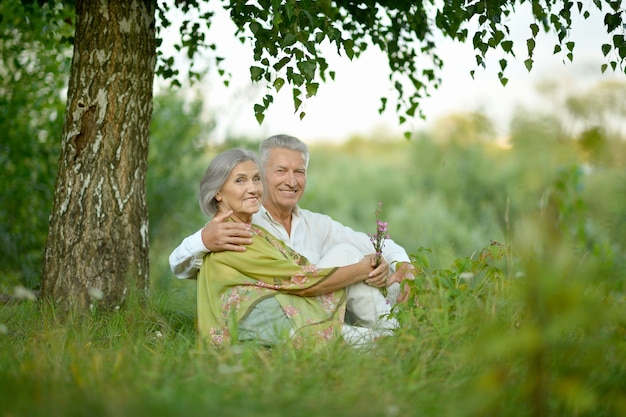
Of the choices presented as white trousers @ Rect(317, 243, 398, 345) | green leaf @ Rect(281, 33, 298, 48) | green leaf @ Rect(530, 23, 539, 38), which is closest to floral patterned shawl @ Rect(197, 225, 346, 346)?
white trousers @ Rect(317, 243, 398, 345)

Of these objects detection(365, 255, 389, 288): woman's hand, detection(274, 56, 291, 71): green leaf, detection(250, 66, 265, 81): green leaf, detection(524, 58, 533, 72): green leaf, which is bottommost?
detection(365, 255, 389, 288): woman's hand

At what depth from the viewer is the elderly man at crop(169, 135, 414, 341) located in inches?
141

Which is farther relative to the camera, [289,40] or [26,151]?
[26,151]

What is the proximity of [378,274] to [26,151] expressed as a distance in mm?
4736

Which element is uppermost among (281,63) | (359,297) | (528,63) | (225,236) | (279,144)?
(528,63)

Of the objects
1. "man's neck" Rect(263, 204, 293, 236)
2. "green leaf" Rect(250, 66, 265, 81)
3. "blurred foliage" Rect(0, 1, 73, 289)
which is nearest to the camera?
"green leaf" Rect(250, 66, 265, 81)

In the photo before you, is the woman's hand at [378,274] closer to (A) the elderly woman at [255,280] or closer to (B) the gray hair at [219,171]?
(A) the elderly woman at [255,280]

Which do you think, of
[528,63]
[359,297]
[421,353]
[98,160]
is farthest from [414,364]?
[98,160]

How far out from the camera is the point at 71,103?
4.14m

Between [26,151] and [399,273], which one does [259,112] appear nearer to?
[399,273]

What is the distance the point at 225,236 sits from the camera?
353 cm

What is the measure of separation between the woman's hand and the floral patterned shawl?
23 centimetres

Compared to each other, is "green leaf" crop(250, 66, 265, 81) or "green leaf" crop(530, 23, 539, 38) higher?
"green leaf" crop(530, 23, 539, 38)

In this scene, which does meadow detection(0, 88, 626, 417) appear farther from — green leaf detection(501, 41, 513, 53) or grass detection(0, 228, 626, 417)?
green leaf detection(501, 41, 513, 53)
